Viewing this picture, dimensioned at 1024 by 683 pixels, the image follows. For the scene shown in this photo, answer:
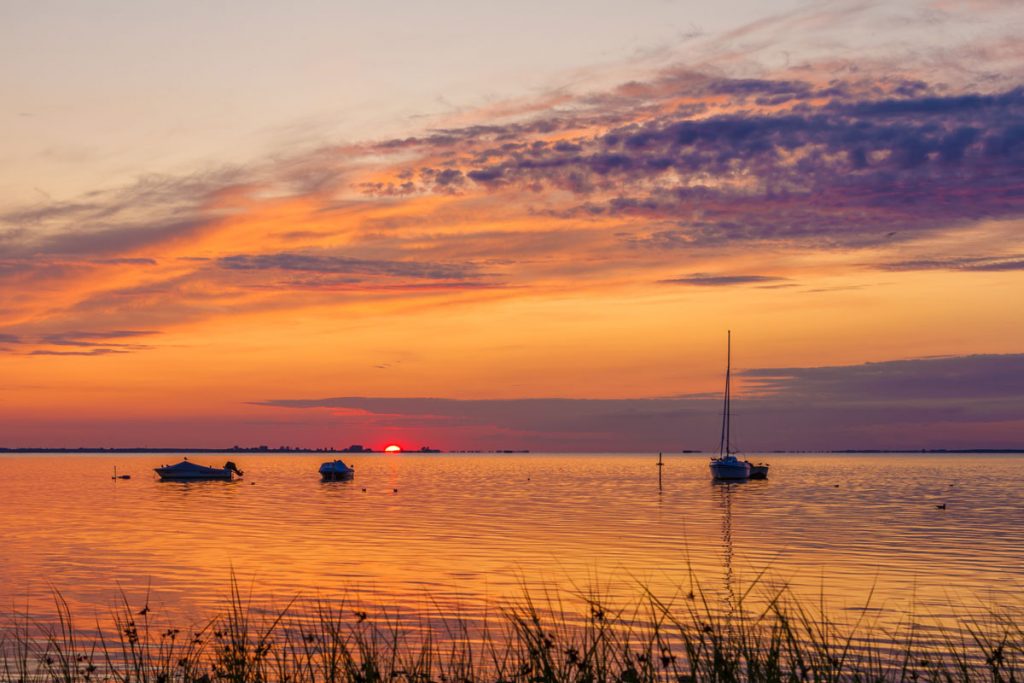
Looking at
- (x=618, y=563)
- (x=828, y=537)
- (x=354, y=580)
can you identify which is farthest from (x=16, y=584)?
(x=828, y=537)

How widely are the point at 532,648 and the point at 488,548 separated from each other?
4132cm

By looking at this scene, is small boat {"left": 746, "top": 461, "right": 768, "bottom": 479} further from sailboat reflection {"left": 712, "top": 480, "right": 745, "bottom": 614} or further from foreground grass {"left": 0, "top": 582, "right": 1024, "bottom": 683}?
foreground grass {"left": 0, "top": 582, "right": 1024, "bottom": 683}

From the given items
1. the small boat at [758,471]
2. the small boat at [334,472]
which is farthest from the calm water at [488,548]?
the small boat at [334,472]

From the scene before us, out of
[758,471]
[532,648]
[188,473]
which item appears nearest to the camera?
[532,648]

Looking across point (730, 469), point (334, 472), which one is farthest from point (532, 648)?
point (334, 472)

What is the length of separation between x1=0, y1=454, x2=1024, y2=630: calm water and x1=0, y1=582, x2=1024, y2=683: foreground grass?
1582mm

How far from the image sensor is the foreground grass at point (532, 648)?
11461 millimetres

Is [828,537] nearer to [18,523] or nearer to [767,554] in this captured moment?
[767,554]

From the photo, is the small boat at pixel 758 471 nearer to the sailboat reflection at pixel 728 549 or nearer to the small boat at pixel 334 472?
the sailboat reflection at pixel 728 549

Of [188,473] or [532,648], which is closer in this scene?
[532,648]

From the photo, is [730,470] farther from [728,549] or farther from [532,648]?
[532,648]

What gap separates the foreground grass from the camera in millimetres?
11461

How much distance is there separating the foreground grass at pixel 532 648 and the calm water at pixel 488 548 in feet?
5.19

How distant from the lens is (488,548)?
52531 mm
